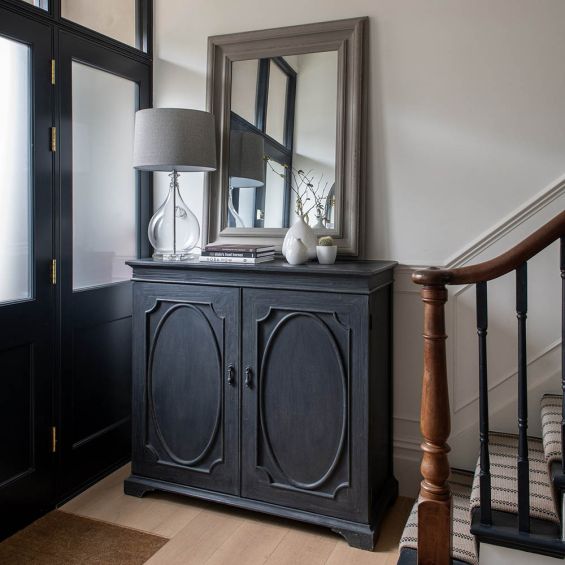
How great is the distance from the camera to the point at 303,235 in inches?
100

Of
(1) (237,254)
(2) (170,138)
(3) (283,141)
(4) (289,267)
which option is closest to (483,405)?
(4) (289,267)

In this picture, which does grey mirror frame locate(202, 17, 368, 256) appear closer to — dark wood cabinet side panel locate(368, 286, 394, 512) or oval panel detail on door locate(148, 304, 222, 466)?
dark wood cabinet side panel locate(368, 286, 394, 512)

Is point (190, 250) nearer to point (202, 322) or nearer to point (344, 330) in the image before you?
point (202, 322)

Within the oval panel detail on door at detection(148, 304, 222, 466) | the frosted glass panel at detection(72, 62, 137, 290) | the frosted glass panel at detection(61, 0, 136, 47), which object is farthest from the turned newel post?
the frosted glass panel at detection(61, 0, 136, 47)

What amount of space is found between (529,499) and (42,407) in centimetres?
189

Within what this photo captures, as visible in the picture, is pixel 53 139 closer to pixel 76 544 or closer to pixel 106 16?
pixel 106 16

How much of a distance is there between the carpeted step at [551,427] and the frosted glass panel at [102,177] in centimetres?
199

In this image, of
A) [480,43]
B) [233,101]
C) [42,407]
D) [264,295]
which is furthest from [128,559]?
[480,43]

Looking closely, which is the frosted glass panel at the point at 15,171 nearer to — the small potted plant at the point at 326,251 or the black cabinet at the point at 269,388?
the black cabinet at the point at 269,388

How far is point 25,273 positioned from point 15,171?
41 centimetres

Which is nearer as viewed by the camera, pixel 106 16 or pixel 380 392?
pixel 380 392

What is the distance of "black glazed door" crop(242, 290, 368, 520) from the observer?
2285 mm

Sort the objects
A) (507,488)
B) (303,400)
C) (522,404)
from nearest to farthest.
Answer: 1. (522,404)
2. (507,488)
3. (303,400)

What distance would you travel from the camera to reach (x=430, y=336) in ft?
5.75
